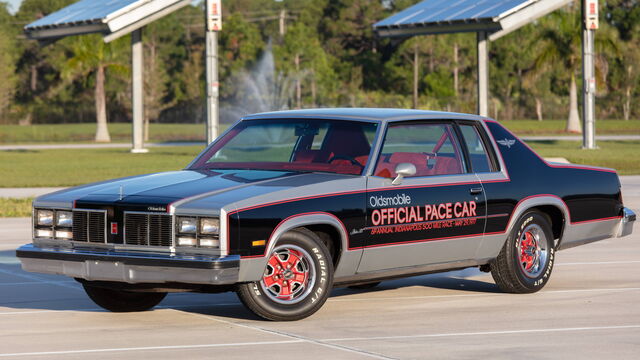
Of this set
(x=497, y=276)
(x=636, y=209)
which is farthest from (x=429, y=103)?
(x=497, y=276)

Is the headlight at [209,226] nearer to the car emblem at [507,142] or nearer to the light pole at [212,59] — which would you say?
the car emblem at [507,142]

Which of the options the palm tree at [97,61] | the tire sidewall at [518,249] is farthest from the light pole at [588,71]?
the tire sidewall at [518,249]

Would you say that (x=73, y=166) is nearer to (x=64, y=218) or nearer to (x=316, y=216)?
(x=64, y=218)

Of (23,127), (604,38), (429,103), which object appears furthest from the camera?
(23,127)

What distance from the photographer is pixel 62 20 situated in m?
49.1

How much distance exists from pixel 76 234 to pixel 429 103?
7357 centimetres

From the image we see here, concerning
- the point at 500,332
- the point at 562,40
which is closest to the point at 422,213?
the point at 500,332

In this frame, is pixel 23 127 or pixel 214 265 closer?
pixel 214 265

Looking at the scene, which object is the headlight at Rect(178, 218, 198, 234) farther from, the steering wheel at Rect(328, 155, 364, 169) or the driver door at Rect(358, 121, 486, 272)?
the steering wheel at Rect(328, 155, 364, 169)

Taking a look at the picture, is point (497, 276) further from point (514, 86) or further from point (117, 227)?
point (514, 86)

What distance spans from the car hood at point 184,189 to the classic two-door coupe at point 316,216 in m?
0.02

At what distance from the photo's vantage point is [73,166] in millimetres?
39281

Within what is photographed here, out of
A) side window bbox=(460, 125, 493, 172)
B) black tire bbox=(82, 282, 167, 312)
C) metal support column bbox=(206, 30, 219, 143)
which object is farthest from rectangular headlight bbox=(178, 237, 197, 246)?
metal support column bbox=(206, 30, 219, 143)

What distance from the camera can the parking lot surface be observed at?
7.76 meters
